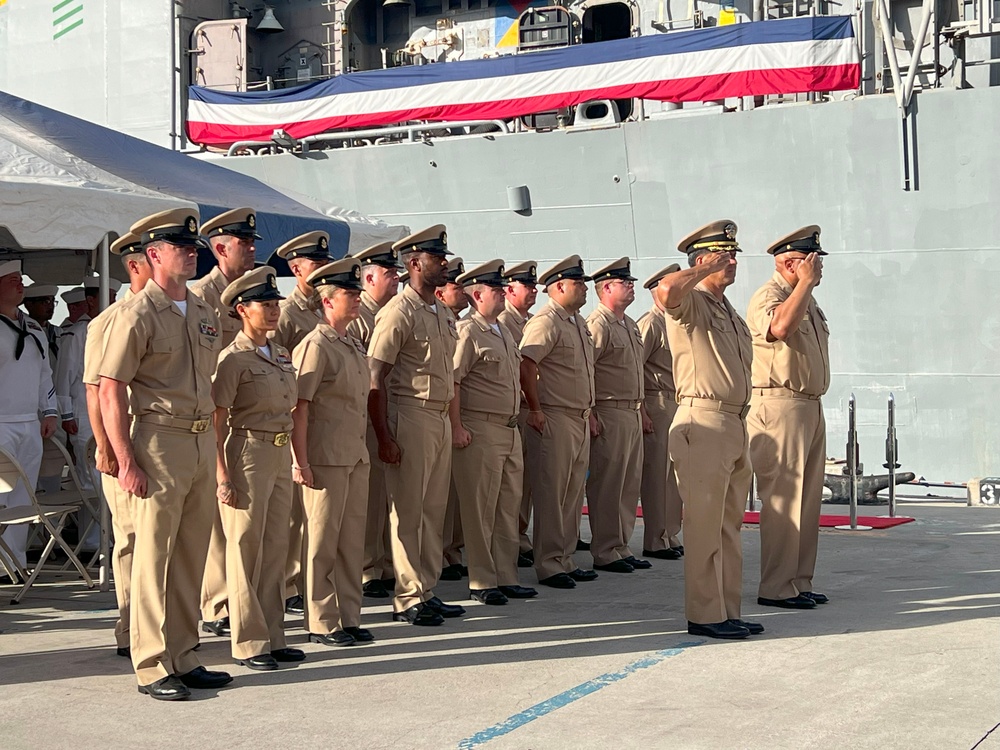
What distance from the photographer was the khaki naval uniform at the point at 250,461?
15.5 ft

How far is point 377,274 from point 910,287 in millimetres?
6716

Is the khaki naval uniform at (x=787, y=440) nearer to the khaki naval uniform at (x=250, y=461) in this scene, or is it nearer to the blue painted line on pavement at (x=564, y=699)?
the blue painted line on pavement at (x=564, y=699)

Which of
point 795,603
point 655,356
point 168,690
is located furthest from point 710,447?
point 655,356

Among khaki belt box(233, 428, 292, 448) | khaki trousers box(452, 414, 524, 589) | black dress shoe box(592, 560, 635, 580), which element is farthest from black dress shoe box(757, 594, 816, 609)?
khaki belt box(233, 428, 292, 448)

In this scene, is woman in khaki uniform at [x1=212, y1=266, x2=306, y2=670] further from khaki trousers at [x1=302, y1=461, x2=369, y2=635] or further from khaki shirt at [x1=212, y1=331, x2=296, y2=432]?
khaki trousers at [x1=302, y1=461, x2=369, y2=635]

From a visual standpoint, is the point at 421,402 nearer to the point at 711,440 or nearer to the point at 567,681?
the point at 711,440

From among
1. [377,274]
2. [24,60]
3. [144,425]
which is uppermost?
[24,60]

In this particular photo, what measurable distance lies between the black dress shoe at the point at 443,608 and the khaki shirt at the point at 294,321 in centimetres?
138

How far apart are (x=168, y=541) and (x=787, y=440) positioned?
3028mm

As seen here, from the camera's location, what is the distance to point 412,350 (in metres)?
5.73

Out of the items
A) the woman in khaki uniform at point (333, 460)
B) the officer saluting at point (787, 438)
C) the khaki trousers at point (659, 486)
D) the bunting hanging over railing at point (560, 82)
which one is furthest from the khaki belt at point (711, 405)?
the bunting hanging over railing at point (560, 82)

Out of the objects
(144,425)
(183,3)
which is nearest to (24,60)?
(183,3)

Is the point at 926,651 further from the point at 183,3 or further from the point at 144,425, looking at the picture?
the point at 183,3

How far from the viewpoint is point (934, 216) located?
36.2ft
